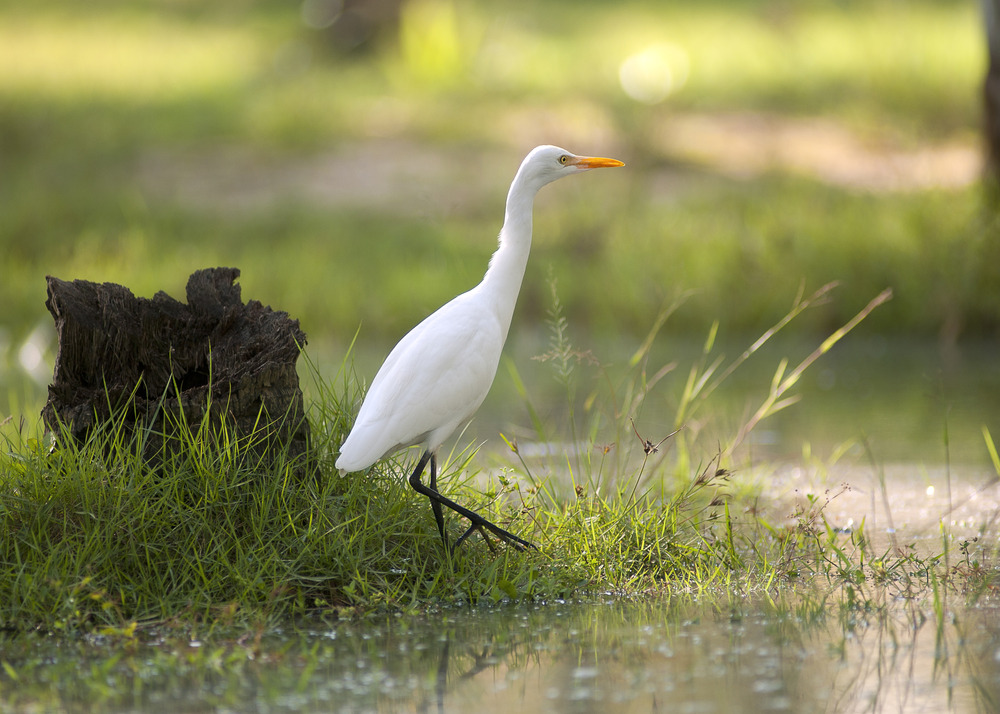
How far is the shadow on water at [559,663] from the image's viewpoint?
2990mm

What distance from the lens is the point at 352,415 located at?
13.8 feet

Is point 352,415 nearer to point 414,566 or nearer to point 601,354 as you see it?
point 414,566

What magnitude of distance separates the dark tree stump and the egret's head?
2.97 feet

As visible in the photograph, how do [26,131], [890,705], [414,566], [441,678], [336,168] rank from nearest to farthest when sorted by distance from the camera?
[890,705]
[441,678]
[414,566]
[336,168]
[26,131]

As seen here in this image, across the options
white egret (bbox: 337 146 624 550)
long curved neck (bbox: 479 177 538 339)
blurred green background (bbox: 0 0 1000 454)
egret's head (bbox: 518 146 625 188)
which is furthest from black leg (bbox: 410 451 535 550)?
blurred green background (bbox: 0 0 1000 454)

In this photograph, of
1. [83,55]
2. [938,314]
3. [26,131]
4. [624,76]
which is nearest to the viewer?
[938,314]

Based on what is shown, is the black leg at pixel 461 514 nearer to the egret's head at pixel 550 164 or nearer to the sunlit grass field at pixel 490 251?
the sunlit grass field at pixel 490 251

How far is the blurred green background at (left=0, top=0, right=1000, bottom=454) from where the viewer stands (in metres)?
9.09

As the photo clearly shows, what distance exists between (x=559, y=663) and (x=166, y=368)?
160 centimetres

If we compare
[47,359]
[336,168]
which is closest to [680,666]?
[47,359]

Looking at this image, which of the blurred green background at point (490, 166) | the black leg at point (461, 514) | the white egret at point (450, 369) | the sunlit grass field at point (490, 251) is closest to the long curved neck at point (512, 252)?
the white egret at point (450, 369)

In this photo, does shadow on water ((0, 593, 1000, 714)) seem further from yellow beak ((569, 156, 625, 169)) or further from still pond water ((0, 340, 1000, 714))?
yellow beak ((569, 156, 625, 169))

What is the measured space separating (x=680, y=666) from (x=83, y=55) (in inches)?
712

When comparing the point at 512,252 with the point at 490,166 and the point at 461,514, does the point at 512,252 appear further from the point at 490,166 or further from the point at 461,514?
the point at 490,166
